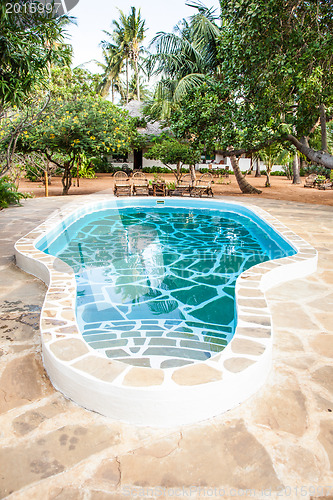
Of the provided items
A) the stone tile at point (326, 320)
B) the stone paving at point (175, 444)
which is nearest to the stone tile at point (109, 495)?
the stone paving at point (175, 444)

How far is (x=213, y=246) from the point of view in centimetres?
751

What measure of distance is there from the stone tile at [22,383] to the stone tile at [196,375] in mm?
948

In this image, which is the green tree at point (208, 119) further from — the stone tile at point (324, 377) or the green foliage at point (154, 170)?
the green foliage at point (154, 170)

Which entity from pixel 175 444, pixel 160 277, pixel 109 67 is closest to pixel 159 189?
pixel 160 277

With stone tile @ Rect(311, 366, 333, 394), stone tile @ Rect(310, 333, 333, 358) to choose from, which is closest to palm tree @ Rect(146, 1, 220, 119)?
stone tile @ Rect(310, 333, 333, 358)

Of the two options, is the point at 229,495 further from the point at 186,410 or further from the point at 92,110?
the point at 92,110

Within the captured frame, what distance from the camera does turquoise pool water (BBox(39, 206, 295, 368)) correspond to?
375cm

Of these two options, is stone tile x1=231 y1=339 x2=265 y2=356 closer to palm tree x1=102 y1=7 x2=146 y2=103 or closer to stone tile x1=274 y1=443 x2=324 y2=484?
stone tile x1=274 y1=443 x2=324 y2=484

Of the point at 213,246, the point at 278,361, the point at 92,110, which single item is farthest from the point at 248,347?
the point at 92,110

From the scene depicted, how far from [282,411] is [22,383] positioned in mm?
1854

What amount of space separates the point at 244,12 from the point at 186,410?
10.4m

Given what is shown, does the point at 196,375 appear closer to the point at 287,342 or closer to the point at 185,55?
the point at 287,342

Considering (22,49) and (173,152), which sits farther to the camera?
(173,152)

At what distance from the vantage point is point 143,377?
90.7 inches
